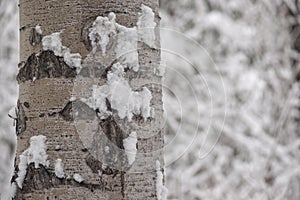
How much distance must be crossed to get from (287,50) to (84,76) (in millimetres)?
4105

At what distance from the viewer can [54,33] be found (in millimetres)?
800

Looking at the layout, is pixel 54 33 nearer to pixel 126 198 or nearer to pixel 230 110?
pixel 126 198

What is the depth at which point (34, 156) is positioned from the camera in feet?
2.63

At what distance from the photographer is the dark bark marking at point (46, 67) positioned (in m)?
0.79

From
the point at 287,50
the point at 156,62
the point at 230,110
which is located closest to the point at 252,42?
the point at 287,50

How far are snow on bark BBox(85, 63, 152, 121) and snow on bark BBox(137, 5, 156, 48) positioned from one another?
0.07 meters

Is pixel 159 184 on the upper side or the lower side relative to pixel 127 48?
lower

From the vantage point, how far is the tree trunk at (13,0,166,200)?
778 millimetres

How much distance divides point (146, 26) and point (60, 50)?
0.14 metres

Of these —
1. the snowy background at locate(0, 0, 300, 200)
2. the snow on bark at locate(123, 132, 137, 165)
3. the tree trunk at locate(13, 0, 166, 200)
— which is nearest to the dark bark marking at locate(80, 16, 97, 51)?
the tree trunk at locate(13, 0, 166, 200)

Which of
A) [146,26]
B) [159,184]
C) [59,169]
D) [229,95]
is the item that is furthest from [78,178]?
[229,95]

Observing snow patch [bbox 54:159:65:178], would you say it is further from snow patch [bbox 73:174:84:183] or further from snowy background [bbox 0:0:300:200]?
snowy background [bbox 0:0:300:200]

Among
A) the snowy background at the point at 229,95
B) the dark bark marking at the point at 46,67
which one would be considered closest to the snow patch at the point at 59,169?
the dark bark marking at the point at 46,67

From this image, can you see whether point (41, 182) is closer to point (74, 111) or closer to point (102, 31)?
point (74, 111)
